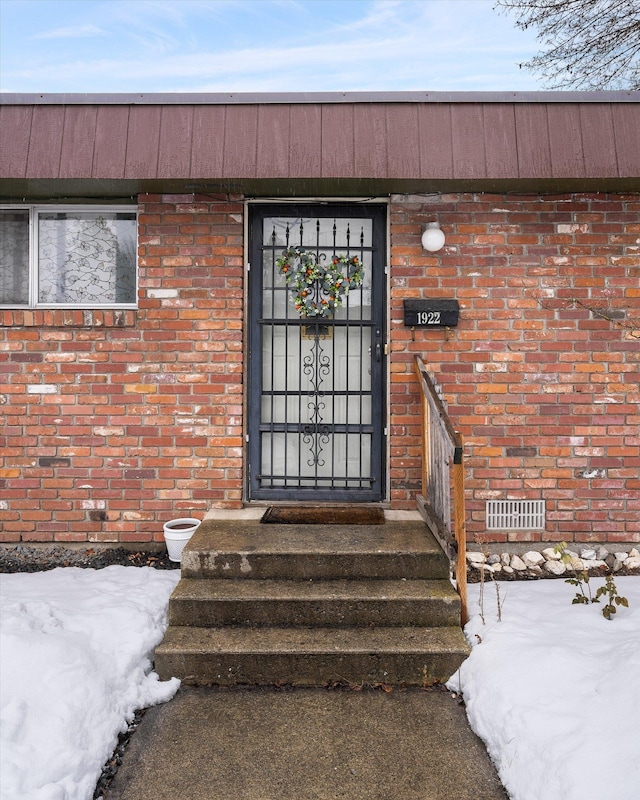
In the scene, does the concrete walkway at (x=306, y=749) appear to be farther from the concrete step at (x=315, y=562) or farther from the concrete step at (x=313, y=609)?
the concrete step at (x=315, y=562)

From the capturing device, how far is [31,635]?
268 centimetres

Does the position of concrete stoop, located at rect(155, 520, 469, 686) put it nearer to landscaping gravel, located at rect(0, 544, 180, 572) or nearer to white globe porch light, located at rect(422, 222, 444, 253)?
landscaping gravel, located at rect(0, 544, 180, 572)

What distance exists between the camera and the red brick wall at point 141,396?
4066 millimetres

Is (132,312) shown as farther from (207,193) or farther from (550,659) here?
(550,659)

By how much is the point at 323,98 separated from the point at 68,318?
229cm

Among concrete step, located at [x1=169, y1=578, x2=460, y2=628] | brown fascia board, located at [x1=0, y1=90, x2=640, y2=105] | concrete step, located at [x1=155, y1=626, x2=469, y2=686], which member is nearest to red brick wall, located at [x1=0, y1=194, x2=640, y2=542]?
brown fascia board, located at [x1=0, y1=90, x2=640, y2=105]

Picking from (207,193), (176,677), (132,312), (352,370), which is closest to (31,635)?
(176,677)

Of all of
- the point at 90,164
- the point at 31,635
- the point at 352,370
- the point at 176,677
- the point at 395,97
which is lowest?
the point at 176,677

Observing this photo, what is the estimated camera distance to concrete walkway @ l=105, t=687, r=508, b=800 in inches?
85.4

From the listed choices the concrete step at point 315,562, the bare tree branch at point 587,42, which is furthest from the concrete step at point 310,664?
the bare tree branch at point 587,42

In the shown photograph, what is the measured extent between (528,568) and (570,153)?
2.75 metres

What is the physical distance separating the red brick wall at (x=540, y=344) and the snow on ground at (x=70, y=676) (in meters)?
2.32

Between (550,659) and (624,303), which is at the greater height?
(624,303)

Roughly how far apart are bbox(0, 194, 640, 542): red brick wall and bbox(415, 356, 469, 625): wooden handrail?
0.23 metres
